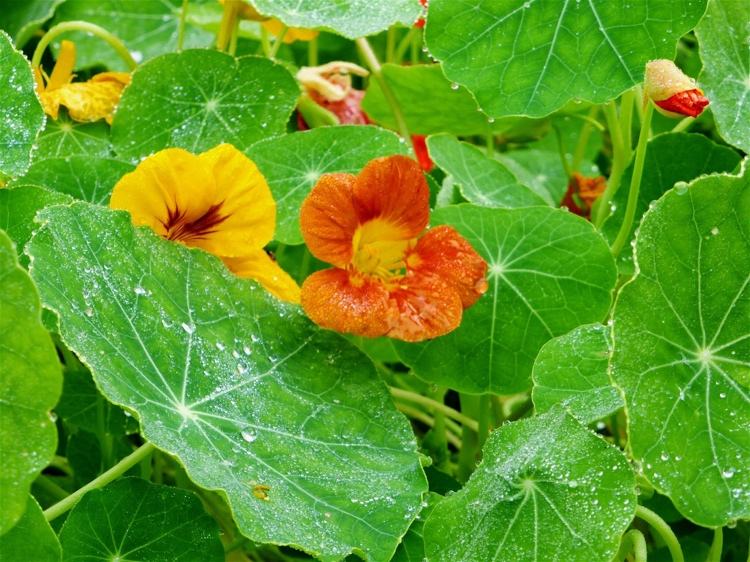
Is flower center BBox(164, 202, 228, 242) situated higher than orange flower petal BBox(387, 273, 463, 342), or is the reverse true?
flower center BBox(164, 202, 228, 242)

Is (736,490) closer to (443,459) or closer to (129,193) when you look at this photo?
(443,459)

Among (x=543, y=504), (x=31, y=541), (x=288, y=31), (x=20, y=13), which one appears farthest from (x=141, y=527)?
(x=20, y=13)

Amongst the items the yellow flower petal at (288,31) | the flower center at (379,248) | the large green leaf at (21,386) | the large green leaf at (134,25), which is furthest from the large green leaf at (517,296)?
the large green leaf at (134,25)

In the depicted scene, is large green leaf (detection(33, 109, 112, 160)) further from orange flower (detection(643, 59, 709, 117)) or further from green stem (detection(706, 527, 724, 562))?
green stem (detection(706, 527, 724, 562))

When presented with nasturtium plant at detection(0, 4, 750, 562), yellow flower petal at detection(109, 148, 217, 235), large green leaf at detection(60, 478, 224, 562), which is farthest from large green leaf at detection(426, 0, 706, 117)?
large green leaf at detection(60, 478, 224, 562)

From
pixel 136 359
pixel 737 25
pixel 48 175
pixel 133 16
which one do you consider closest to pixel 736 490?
pixel 136 359
